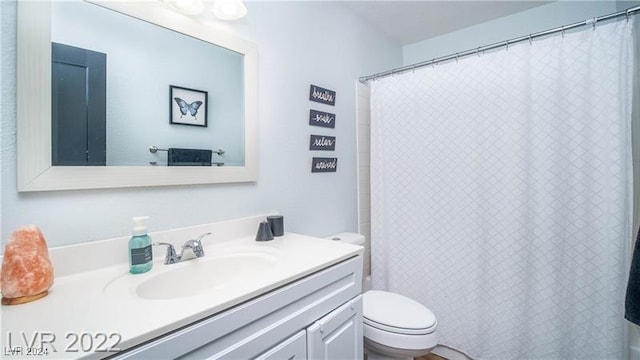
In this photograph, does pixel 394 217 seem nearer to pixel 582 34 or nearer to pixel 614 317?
pixel 614 317

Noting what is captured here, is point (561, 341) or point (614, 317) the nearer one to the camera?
point (614, 317)

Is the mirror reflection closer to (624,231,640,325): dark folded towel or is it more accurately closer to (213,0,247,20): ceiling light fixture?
(213,0,247,20): ceiling light fixture

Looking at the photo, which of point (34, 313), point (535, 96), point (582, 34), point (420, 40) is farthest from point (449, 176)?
point (34, 313)

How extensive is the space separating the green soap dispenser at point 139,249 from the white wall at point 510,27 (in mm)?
2572

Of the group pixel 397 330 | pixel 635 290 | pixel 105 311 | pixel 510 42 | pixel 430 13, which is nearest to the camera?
pixel 105 311

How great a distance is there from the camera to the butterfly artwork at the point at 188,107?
112cm

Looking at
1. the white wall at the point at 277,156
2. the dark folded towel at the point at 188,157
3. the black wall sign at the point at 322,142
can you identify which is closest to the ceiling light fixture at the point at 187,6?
the white wall at the point at 277,156

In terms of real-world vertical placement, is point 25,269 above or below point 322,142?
below

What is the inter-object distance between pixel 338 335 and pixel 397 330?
14.2 inches

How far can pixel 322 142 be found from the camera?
68.2 inches

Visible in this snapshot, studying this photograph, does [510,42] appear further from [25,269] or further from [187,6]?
[25,269]

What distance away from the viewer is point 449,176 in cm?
167

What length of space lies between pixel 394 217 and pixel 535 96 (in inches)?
40.9

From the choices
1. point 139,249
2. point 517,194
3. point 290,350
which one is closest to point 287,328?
point 290,350
